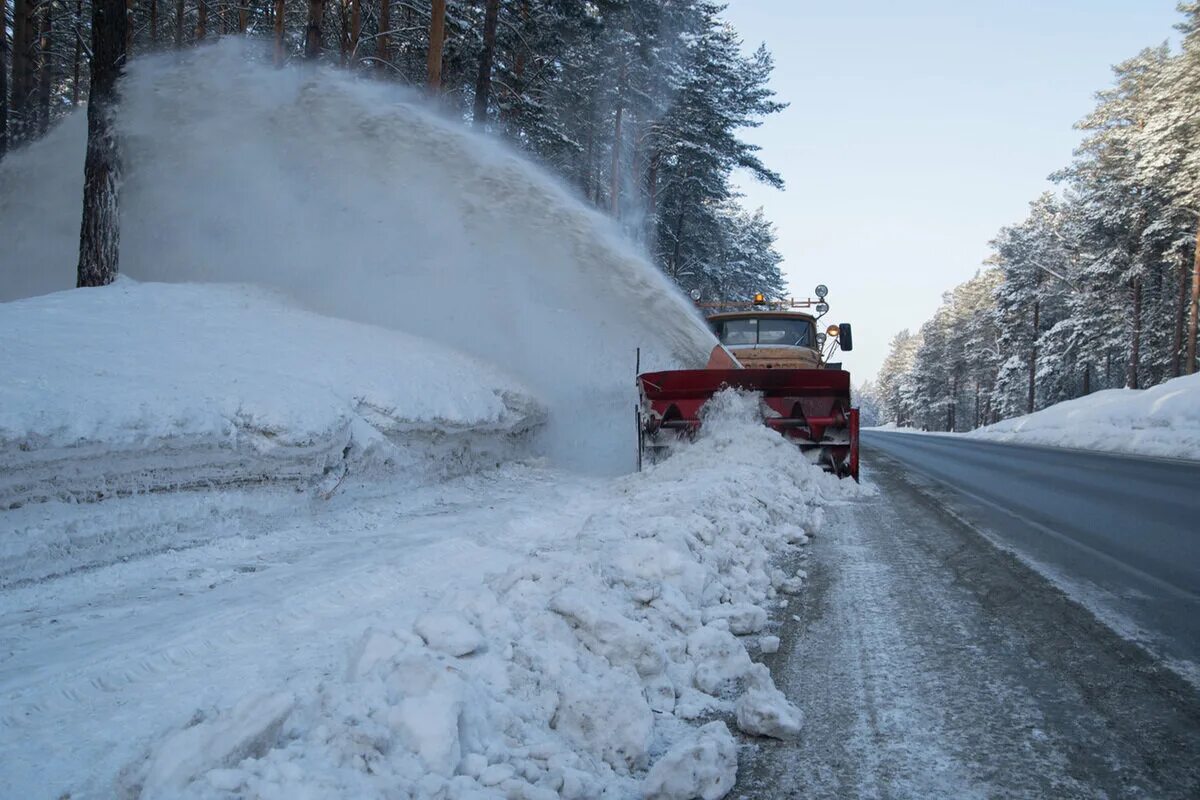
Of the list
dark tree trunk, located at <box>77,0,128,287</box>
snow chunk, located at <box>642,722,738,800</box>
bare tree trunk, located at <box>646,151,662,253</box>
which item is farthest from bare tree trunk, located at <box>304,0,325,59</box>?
bare tree trunk, located at <box>646,151,662,253</box>

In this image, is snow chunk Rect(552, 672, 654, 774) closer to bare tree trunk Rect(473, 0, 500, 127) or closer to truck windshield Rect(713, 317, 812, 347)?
truck windshield Rect(713, 317, 812, 347)

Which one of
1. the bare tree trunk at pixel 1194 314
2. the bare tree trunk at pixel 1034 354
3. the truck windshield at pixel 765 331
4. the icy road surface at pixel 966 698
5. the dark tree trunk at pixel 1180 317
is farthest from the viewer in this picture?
the bare tree trunk at pixel 1034 354

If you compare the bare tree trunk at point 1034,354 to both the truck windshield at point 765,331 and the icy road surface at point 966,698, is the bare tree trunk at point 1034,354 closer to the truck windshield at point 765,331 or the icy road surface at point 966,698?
the truck windshield at point 765,331

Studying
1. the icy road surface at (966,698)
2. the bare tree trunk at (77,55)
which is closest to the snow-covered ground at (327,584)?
the icy road surface at (966,698)

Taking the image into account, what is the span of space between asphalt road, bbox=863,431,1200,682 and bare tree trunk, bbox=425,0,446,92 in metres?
11.3

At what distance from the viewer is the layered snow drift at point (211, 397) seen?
421 cm

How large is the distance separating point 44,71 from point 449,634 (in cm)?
2815

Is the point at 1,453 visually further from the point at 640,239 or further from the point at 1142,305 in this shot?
the point at 1142,305

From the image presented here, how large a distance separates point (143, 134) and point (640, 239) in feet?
59.5

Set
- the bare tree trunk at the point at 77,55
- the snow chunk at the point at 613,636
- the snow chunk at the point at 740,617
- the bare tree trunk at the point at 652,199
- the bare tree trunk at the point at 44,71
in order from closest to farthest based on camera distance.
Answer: the snow chunk at the point at 613,636, the snow chunk at the point at 740,617, the bare tree trunk at the point at 77,55, the bare tree trunk at the point at 44,71, the bare tree trunk at the point at 652,199

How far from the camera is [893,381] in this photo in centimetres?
9981

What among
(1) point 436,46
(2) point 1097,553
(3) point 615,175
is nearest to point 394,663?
(2) point 1097,553

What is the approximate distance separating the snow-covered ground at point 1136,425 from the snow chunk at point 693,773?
18456mm

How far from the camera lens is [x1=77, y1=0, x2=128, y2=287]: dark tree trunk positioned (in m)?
8.42
